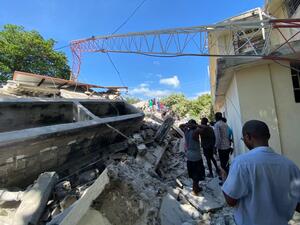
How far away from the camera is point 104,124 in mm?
5105

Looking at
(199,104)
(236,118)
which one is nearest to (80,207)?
(236,118)

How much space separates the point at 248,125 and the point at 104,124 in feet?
11.8

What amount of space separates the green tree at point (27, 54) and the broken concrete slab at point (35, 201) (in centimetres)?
2200

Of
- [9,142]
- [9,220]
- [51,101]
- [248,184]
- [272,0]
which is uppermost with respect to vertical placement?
[272,0]

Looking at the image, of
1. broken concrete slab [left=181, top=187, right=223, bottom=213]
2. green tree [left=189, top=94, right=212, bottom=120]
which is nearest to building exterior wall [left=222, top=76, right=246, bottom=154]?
broken concrete slab [left=181, top=187, right=223, bottom=213]

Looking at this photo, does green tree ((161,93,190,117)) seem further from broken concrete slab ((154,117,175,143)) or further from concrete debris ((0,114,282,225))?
concrete debris ((0,114,282,225))

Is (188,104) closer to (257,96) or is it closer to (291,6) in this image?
(291,6)

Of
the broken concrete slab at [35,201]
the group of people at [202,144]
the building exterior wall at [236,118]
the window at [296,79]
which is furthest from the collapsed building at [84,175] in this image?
the window at [296,79]

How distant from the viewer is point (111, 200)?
2.73 metres

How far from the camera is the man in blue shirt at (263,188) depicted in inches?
69.1

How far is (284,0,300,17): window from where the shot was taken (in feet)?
27.4

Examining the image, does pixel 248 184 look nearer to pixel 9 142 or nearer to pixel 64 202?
pixel 64 202

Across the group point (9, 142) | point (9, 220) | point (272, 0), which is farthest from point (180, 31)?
point (9, 220)

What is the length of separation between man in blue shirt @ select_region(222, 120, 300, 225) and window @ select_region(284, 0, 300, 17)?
336 inches
